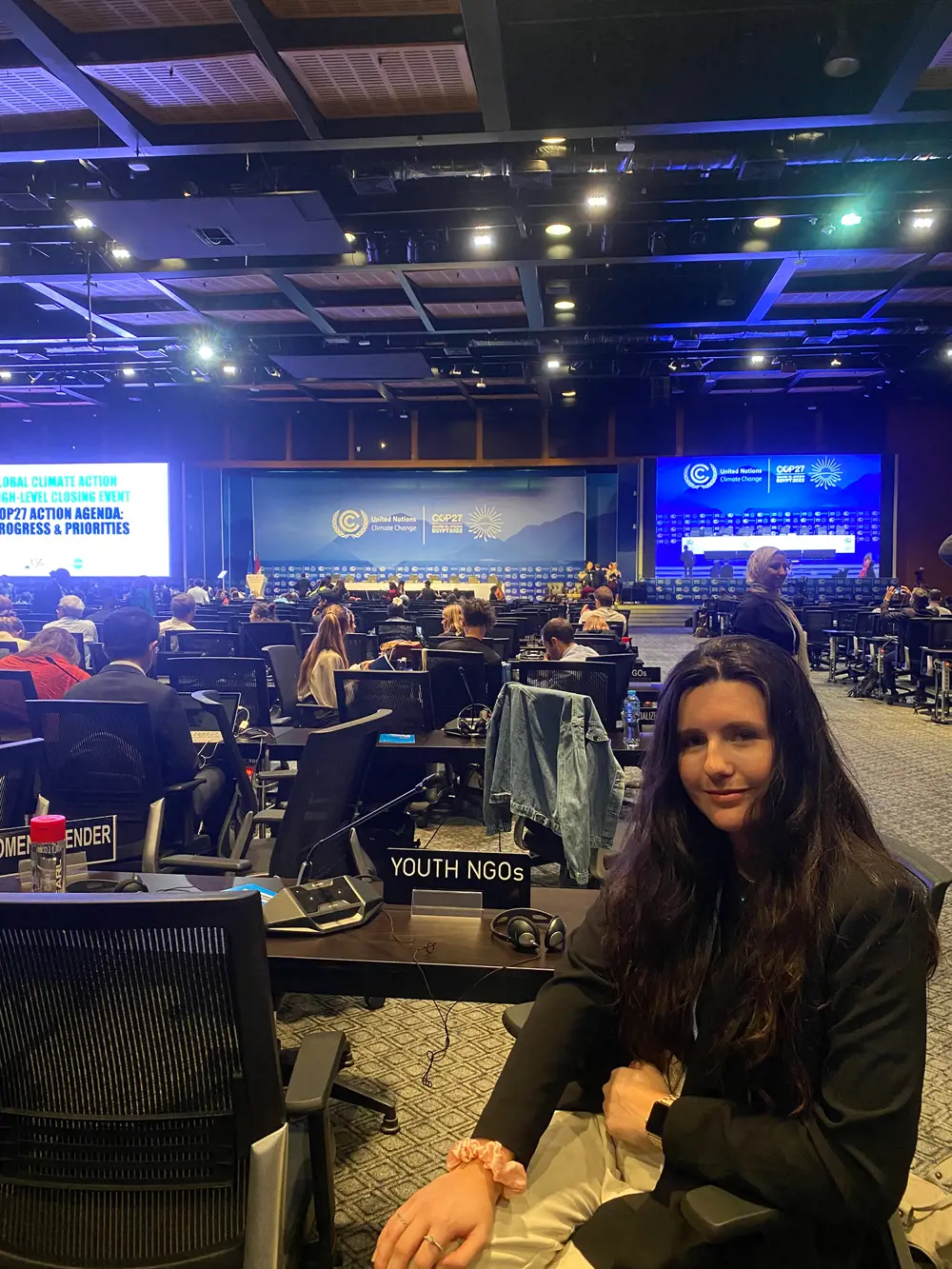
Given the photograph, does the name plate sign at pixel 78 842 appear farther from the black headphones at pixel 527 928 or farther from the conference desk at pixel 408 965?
the black headphones at pixel 527 928

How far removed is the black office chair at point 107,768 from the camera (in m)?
2.91

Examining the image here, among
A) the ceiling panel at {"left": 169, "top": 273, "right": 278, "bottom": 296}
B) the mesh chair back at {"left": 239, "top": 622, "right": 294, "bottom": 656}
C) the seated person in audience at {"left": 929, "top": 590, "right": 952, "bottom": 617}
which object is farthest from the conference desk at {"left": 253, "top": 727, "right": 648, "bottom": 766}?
the ceiling panel at {"left": 169, "top": 273, "right": 278, "bottom": 296}

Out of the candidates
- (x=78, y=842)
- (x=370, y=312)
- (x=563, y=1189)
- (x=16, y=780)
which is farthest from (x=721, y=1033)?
(x=370, y=312)

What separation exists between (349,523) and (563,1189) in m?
19.3

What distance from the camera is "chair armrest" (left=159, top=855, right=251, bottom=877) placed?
246cm

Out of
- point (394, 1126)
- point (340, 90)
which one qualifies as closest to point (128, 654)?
point (394, 1126)

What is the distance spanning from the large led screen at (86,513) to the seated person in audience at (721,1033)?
19096mm

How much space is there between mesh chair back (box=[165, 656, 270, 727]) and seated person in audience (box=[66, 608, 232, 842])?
1.36 meters

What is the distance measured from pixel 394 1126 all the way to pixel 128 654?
1.96 meters

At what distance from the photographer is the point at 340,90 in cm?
594

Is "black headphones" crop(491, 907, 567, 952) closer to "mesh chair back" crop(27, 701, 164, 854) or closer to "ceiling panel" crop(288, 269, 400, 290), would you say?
"mesh chair back" crop(27, 701, 164, 854)

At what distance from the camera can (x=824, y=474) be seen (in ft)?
59.7

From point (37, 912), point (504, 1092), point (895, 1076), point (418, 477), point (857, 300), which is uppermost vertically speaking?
point (857, 300)

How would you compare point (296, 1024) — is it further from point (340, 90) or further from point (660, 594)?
point (660, 594)
